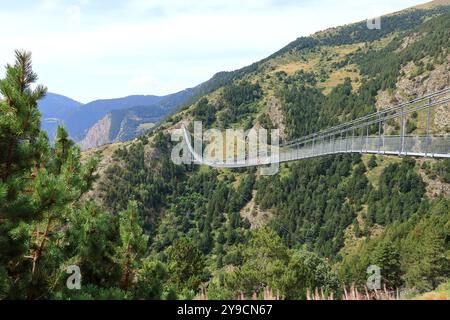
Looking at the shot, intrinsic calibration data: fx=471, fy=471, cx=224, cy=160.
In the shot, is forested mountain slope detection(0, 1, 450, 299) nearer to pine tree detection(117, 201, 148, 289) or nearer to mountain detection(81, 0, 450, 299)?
pine tree detection(117, 201, 148, 289)

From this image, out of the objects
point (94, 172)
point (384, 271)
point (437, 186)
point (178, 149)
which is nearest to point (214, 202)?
point (178, 149)

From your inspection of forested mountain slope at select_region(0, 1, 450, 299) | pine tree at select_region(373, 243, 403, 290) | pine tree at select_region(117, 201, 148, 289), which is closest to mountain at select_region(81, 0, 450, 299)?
pine tree at select_region(373, 243, 403, 290)

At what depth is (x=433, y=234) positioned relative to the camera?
35.8 metres

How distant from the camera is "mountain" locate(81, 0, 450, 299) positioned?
37094 millimetres

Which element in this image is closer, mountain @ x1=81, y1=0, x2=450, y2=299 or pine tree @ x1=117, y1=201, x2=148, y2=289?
pine tree @ x1=117, y1=201, x2=148, y2=289

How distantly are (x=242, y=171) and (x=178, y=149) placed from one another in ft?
64.2

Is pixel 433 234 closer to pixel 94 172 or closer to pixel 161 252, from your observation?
pixel 94 172

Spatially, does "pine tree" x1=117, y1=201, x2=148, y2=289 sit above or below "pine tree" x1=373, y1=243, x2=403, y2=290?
above

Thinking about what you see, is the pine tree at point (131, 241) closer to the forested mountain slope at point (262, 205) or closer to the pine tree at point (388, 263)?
the forested mountain slope at point (262, 205)

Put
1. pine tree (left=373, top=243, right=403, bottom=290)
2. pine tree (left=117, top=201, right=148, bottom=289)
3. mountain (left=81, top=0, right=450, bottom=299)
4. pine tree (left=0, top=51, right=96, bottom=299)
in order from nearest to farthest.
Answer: pine tree (left=0, top=51, right=96, bottom=299), pine tree (left=117, top=201, right=148, bottom=289), mountain (left=81, top=0, right=450, bottom=299), pine tree (left=373, top=243, right=403, bottom=290)

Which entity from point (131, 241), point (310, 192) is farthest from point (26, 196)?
point (310, 192)

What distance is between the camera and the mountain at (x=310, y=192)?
37.1 m

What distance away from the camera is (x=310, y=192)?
87750 mm

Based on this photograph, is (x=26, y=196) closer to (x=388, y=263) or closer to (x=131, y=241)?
(x=131, y=241)
